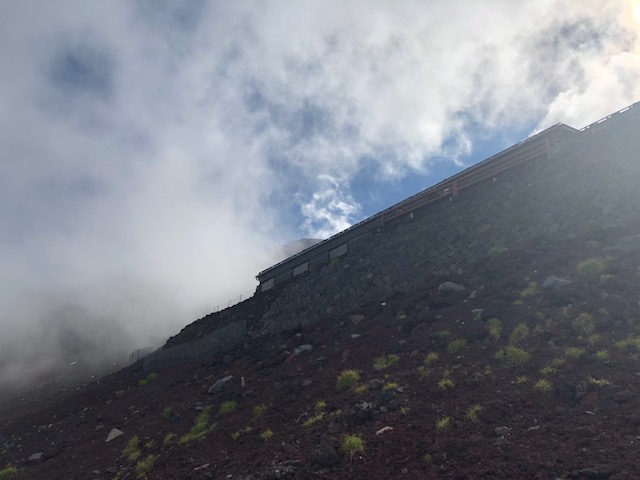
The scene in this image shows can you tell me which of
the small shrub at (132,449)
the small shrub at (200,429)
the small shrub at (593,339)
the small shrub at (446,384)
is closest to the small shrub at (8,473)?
the small shrub at (132,449)

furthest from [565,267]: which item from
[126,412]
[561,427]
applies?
[126,412]

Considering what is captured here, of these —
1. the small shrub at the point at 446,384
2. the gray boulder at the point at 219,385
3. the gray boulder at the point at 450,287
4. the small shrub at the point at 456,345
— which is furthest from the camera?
the gray boulder at the point at 219,385

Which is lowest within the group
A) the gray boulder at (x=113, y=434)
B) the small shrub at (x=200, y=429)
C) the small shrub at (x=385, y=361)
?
the small shrub at (x=385, y=361)

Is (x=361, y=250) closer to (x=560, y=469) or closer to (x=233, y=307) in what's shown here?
(x=233, y=307)

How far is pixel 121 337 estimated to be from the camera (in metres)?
78.4

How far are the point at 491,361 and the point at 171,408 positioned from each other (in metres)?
15.8

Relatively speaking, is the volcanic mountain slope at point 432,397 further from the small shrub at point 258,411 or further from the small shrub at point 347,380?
the small shrub at point 258,411

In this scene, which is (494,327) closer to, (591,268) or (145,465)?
(591,268)

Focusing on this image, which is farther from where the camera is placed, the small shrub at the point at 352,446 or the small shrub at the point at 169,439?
the small shrub at the point at 169,439

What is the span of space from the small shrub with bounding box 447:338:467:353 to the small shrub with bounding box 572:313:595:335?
3.60 metres

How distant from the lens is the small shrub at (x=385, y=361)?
1655 centimetres

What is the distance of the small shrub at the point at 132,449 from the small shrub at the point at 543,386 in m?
14.6

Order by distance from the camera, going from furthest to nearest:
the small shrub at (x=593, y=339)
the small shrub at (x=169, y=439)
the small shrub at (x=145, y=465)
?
1. the small shrub at (x=169, y=439)
2. the small shrub at (x=145, y=465)
3. the small shrub at (x=593, y=339)

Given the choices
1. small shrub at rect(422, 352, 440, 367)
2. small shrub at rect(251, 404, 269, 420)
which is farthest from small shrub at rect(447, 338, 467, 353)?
small shrub at rect(251, 404, 269, 420)
